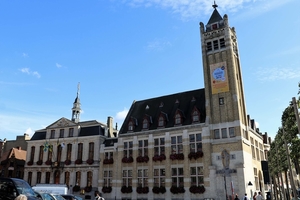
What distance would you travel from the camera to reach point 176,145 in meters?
37.9

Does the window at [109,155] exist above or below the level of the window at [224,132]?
below

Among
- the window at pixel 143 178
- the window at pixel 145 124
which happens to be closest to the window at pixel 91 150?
the window at pixel 143 178

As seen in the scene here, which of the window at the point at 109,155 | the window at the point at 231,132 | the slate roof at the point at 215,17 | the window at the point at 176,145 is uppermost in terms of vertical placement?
the slate roof at the point at 215,17

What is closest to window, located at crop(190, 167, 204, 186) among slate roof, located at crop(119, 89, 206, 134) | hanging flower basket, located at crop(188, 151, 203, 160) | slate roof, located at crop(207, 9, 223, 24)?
hanging flower basket, located at crop(188, 151, 203, 160)

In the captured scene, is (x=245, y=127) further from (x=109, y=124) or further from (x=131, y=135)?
(x=109, y=124)

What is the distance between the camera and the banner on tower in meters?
37.0

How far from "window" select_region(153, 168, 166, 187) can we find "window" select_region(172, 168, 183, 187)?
160cm

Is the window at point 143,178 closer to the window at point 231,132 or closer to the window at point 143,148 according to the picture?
the window at point 143,148

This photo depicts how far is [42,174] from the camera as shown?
4866 cm

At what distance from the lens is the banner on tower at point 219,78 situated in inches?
1457

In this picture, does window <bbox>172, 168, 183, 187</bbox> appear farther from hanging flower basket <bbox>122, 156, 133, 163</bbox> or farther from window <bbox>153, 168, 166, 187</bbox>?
hanging flower basket <bbox>122, 156, 133, 163</bbox>

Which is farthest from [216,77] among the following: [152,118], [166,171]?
[166,171]

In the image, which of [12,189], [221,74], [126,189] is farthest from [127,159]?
[12,189]

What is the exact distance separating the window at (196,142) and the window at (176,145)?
5.75 ft
